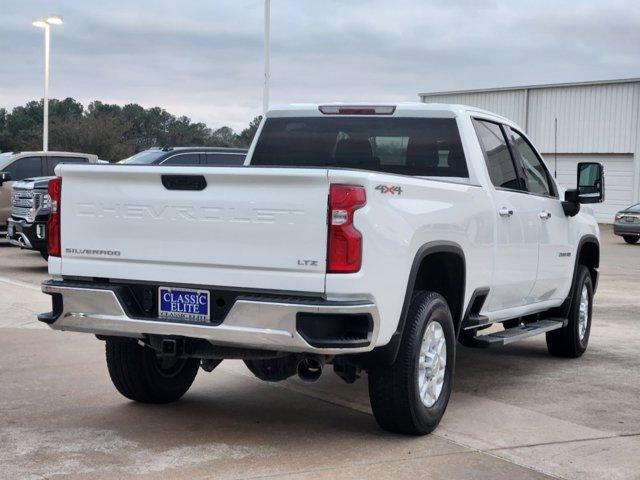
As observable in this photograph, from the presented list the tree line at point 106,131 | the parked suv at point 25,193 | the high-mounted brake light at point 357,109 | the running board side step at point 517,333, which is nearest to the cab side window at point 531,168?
the running board side step at point 517,333

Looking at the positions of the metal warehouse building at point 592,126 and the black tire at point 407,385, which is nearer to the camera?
the black tire at point 407,385

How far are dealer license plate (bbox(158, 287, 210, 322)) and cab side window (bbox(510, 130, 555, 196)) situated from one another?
345 cm

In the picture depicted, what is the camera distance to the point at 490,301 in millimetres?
7520

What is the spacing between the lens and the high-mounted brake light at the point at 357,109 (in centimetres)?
771

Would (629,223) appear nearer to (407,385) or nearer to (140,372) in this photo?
(140,372)

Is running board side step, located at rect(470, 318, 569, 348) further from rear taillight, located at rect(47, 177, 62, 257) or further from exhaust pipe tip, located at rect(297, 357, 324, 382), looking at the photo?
rear taillight, located at rect(47, 177, 62, 257)

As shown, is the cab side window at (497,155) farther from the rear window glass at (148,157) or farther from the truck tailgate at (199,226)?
the rear window glass at (148,157)

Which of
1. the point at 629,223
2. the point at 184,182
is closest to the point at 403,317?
the point at 184,182

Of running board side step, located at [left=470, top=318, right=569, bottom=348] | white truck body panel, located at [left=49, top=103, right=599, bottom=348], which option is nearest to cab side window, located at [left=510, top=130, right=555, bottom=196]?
running board side step, located at [left=470, top=318, right=569, bottom=348]

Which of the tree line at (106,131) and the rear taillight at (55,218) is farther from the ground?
the tree line at (106,131)

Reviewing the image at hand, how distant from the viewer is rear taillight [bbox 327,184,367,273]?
5508mm

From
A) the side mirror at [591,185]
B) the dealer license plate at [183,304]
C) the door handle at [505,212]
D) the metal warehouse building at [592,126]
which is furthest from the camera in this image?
the metal warehouse building at [592,126]

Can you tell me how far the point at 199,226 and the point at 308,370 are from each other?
112 cm

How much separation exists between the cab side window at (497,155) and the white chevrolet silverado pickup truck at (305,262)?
68 mm
